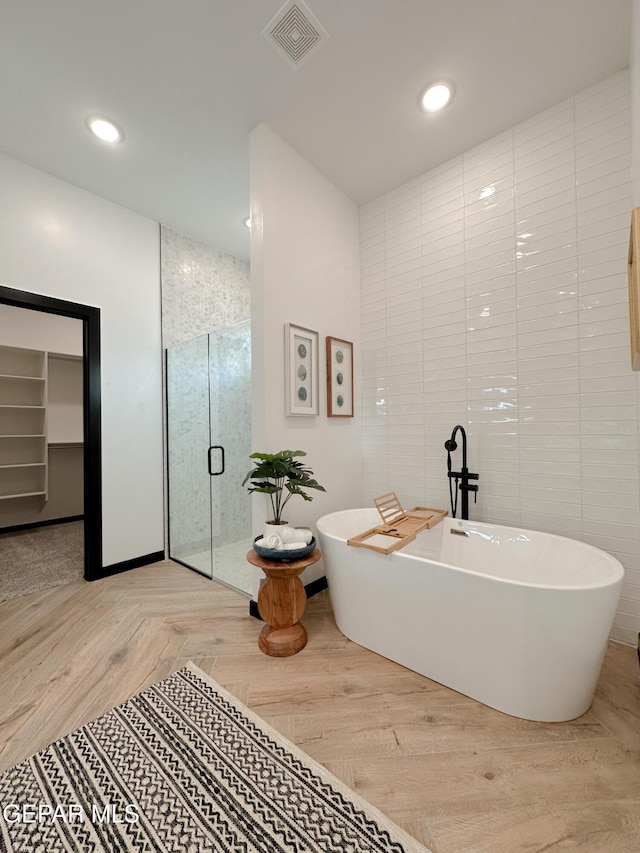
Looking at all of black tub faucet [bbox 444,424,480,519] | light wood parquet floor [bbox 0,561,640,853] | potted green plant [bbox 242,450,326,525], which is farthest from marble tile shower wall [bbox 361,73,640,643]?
potted green plant [bbox 242,450,326,525]

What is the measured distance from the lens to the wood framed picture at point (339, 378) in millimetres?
2568

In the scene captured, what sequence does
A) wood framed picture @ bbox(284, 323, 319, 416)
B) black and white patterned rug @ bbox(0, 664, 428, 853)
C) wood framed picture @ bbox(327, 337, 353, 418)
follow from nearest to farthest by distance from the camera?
black and white patterned rug @ bbox(0, 664, 428, 853) → wood framed picture @ bbox(284, 323, 319, 416) → wood framed picture @ bbox(327, 337, 353, 418)

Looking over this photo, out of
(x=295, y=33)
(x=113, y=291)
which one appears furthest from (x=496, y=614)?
(x=113, y=291)

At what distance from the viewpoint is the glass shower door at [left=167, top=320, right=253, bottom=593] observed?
2986 mm

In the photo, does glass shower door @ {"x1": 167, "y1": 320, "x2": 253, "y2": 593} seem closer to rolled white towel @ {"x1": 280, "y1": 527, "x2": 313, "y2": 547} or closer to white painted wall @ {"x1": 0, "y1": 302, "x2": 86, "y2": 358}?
rolled white towel @ {"x1": 280, "y1": 527, "x2": 313, "y2": 547}

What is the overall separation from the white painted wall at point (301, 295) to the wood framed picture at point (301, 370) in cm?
5

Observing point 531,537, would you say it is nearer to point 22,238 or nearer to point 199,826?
point 199,826

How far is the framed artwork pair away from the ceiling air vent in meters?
1.35

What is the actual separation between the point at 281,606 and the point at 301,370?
1.45m

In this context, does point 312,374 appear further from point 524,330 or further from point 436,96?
point 436,96

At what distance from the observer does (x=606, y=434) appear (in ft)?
6.21

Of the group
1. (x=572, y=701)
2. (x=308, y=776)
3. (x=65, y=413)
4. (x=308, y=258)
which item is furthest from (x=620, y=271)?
(x=65, y=413)

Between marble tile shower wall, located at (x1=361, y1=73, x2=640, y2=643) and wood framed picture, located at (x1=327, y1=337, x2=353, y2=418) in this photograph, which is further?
wood framed picture, located at (x1=327, y1=337, x2=353, y2=418)

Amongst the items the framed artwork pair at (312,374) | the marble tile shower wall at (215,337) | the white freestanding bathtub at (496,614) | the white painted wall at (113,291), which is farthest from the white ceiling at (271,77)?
the white freestanding bathtub at (496,614)
